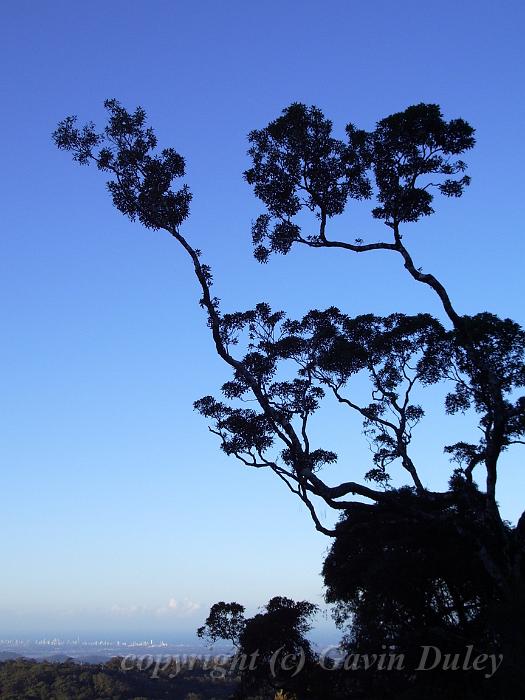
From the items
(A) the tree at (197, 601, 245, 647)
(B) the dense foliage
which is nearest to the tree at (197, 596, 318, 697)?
(A) the tree at (197, 601, 245, 647)

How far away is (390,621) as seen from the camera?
70.7 feet

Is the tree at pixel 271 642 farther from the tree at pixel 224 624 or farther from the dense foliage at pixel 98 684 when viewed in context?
the dense foliage at pixel 98 684

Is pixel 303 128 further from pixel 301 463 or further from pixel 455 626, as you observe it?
pixel 455 626

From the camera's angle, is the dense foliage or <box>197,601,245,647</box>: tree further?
the dense foliage

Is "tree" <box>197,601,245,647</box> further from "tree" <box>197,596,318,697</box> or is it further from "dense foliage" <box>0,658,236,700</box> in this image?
"dense foliage" <box>0,658,236,700</box>

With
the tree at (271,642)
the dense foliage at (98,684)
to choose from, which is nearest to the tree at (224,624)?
the tree at (271,642)

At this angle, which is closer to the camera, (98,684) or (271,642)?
(271,642)

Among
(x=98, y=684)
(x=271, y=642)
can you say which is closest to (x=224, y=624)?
(x=271, y=642)

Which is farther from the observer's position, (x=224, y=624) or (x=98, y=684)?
(x=98, y=684)

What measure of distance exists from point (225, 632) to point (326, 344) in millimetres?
16929

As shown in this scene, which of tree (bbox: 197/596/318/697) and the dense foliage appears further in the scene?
the dense foliage

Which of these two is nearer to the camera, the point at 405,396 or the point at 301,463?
the point at 301,463

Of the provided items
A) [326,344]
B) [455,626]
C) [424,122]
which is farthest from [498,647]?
[424,122]

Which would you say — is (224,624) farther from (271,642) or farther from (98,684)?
(98,684)
